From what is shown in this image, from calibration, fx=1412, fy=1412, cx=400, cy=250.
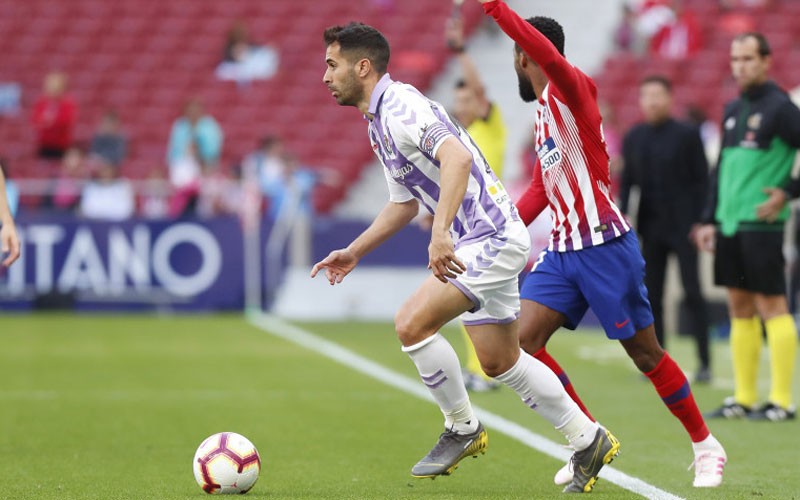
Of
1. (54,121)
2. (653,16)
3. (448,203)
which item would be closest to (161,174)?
(54,121)

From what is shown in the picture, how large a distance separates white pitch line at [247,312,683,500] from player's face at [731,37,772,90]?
8.56ft

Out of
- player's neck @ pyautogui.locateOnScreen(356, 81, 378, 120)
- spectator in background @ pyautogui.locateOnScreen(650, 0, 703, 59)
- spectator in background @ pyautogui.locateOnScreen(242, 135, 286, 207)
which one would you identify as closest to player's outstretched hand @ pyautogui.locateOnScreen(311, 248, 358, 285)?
player's neck @ pyautogui.locateOnScreen(356, 81, 378, 120)

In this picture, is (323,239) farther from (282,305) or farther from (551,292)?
(551,292)

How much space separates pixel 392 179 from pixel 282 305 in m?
11.6

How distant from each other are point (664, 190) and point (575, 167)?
16.1ft

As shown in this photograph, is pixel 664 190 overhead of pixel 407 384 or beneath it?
overhead

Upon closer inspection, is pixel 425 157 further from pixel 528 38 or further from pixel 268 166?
pixel 268 166

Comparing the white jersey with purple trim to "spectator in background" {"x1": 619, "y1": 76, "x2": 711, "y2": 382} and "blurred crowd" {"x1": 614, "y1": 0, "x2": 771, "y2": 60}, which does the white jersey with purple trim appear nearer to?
"spectator in background" {"x1": 619, "y1": 76, "x2": 711, "y2": 382}

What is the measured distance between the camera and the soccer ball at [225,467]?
19.6ft

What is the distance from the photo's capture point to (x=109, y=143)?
837 inches

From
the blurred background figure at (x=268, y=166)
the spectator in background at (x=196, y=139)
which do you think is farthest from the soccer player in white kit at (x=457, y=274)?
the spectator in background at (x=196, y=139)

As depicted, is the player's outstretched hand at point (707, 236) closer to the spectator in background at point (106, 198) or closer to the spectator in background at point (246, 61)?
the spectator in background at point (106, 198)

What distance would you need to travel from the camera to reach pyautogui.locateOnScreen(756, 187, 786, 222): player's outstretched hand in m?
8.61

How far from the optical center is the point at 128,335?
1515cm
